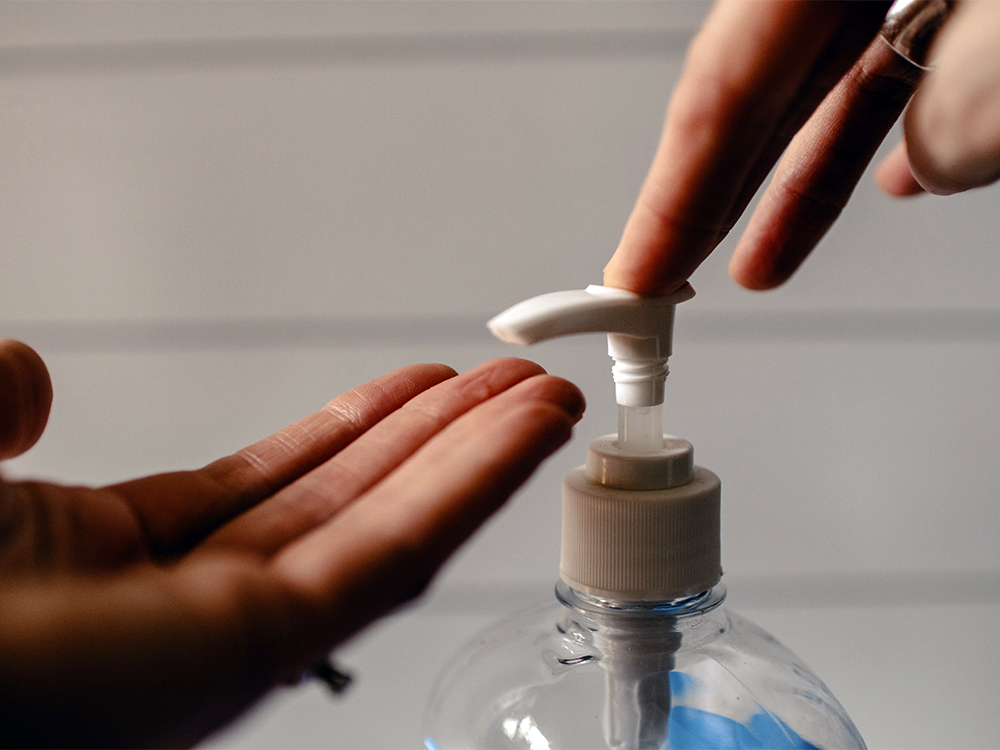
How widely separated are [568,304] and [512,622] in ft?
0.54

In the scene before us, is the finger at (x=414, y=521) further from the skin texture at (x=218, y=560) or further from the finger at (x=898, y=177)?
the finger at (x=898, y=177)

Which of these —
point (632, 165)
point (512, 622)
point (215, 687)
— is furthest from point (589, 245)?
point (215, 687)

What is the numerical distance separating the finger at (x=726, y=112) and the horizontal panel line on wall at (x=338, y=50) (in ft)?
0.70

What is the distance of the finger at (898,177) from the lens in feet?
1.05

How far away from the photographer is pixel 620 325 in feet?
0.71

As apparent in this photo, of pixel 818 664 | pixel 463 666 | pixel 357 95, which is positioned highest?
pixel 357 95

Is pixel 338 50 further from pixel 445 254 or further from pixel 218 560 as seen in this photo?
pixel 218 560

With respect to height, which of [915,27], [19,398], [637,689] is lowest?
[637,689]

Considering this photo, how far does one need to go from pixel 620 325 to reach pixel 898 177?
182mm

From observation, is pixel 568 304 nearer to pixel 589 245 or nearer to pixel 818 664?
pixel 589 245

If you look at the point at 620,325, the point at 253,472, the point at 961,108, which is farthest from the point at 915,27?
the point at 253,472

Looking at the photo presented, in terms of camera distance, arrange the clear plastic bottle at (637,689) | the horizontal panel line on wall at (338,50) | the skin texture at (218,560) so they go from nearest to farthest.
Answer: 1. the skin texture at (218,560)
2. the clear plastic bottle at (637,689)
3. the horizontal panel line on wall at (338,50)

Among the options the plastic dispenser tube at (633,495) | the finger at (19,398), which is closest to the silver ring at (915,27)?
the plastic dispenser tube at (633,495)

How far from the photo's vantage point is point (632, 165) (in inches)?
16.2
